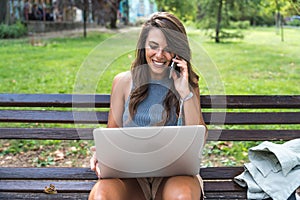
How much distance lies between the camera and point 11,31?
49.9 feet

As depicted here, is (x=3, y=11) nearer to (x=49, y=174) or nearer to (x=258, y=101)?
(x=49, y=174)

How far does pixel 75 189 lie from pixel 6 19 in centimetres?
1537

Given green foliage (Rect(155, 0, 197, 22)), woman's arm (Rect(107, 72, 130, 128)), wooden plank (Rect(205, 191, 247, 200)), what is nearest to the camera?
woman's arm (Rect(107, 72, 130, 128))

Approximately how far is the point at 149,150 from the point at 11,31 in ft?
47.5

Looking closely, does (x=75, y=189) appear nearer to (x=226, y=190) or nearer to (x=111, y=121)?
(x=111, y=121)

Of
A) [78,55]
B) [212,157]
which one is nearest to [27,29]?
[78,55]

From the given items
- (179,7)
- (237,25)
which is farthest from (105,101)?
(237,25)

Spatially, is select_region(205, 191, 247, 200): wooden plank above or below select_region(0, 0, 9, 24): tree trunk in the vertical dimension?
below

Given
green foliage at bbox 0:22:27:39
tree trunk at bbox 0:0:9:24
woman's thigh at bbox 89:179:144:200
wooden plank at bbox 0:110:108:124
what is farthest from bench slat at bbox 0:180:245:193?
tree trunk at bbox 0:0:9:24

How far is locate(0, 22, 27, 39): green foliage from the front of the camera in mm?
14944

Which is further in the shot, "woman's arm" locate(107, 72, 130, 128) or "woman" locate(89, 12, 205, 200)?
"woman's arm" locate(107, 72, 130, 128)

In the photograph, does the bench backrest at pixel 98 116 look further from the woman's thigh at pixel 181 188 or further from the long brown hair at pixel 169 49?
the woman's thigh at pixel 181 188

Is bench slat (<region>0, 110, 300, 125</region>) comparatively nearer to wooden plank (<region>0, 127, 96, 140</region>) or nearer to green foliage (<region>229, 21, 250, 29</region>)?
wooden plank (<region>0, 127, 96, 140</region>)

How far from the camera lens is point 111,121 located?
221cm
